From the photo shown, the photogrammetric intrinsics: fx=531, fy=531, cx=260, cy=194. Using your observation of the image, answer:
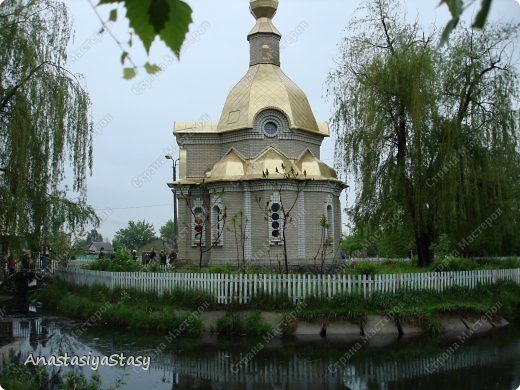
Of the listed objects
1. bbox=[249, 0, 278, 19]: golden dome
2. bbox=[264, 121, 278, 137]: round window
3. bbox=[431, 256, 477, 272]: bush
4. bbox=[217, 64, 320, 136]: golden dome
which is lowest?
bbox=[431, 256, 477, 272]: bush

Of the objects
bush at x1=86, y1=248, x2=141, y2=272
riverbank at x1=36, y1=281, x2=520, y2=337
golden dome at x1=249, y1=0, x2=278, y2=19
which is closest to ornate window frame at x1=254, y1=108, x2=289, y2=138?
golden dome at x1=249, y1=0, x2=278, y2=19

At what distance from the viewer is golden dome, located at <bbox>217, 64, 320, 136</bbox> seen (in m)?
21.8

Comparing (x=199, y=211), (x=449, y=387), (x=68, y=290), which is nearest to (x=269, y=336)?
(x=449, y=387)

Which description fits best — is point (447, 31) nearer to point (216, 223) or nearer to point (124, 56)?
point (124, 56)

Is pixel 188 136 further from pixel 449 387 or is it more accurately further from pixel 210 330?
pixel 449 387

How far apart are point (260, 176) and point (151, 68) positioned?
18588 mm

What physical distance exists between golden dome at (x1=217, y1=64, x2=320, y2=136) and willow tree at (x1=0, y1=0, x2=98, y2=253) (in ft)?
29.7

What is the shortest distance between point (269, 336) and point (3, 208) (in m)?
6.54

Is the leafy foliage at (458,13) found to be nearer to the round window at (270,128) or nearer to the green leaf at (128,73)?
the green leaf at (128,73)

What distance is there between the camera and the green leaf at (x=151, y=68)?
162 cm

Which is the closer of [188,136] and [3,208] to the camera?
[3,208]

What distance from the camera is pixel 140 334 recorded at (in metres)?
11.8

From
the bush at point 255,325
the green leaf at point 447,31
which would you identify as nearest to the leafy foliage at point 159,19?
the green leaf at point 447,31

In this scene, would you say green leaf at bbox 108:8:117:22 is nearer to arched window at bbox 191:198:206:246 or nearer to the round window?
arched window at bbox 191:198:206:246
